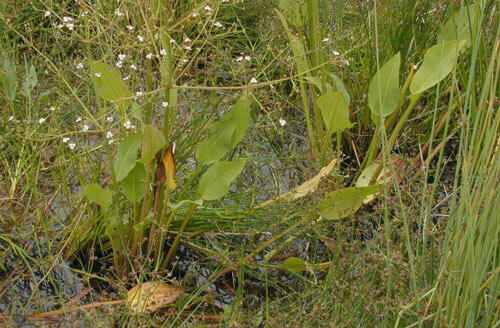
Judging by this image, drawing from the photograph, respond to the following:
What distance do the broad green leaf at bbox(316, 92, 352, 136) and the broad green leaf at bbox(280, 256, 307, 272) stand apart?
1.16ft

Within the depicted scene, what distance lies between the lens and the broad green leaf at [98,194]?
184cm

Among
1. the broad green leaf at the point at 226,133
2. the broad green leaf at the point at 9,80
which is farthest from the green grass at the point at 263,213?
the broad green leaf at the point at 226,133

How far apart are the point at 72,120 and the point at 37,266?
582 mm

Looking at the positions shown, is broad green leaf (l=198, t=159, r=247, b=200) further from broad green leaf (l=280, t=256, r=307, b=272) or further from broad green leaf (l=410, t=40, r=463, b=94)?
broad green leaf (l=410, t=40, r=463, b=94)

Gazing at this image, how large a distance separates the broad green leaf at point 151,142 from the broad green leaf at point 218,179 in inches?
6.1

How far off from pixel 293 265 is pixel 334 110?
1.33 ft

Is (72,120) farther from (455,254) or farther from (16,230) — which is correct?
(455,254)

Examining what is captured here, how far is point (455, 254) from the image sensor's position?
148cm

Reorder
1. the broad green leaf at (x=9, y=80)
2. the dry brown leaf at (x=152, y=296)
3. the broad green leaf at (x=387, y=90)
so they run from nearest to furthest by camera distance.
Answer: the dry brown leaf at (x=152, y=296), the broad green leaf at (x=387, y=90), the broad green leaf at (x=9, y=80)

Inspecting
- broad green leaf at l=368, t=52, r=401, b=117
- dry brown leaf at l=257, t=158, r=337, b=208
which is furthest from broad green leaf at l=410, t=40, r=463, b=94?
dry brown leaf at l=257, t=158, r=337, b=208

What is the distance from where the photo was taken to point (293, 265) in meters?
1.99

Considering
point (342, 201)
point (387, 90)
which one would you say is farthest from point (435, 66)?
point (342, 201)

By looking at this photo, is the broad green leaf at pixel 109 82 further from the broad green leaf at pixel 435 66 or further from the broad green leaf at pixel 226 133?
the broad green leaf at pixel 435 66

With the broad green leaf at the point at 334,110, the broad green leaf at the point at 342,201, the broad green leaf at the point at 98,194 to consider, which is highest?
the broad green leaf at the point at 334,110
